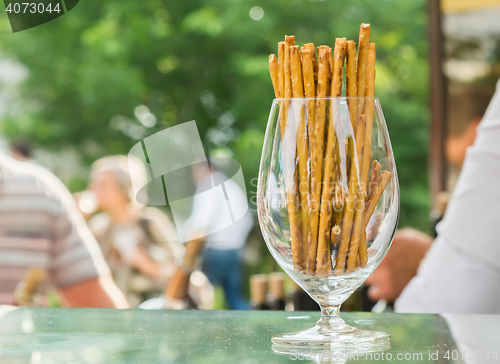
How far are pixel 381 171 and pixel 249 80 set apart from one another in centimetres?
634

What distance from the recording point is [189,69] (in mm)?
7016

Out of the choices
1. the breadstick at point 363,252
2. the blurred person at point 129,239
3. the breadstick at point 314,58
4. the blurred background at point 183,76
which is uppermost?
the blurred background at point 183,76

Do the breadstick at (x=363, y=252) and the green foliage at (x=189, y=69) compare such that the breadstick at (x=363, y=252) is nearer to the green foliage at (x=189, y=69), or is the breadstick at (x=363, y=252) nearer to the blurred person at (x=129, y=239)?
the blurred person at (x=129, y=239)

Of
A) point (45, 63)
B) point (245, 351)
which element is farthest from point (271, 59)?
point (45, 63)

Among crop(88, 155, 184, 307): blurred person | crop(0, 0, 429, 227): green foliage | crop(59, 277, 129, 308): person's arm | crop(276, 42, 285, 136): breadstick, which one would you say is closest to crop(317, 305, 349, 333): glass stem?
crop(276, 42, 285, 136): breadstick

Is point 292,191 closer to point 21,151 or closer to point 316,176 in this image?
point 316,176

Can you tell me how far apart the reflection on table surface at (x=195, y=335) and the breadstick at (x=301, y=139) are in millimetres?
82

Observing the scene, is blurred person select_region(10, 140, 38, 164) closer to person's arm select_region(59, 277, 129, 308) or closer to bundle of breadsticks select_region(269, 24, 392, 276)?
person's arm select_region(59, 277, 129, 308)

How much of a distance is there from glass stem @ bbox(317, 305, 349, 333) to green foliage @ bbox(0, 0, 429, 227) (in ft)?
19.4

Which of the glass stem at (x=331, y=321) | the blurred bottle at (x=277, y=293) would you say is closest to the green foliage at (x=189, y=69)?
the blurred bottle at (x=277, y=293)

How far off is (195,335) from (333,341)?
0.33 ft

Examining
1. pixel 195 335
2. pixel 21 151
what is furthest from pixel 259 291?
pixel 21 151

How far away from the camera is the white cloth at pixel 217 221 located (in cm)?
157

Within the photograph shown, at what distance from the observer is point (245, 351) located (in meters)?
0.37
